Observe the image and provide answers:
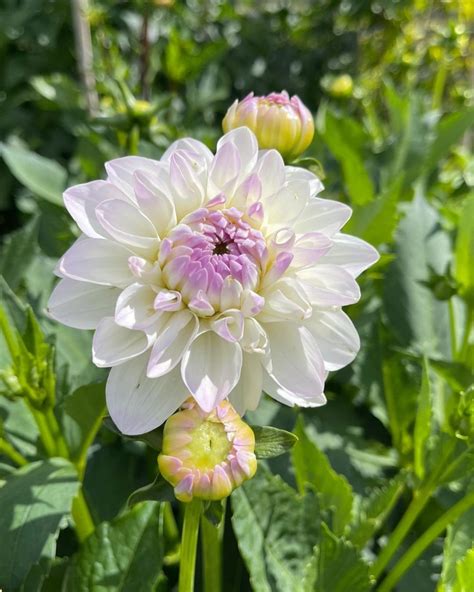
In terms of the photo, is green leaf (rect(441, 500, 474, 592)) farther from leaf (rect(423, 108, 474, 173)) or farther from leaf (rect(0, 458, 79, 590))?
leaf (rect(423, 108, 474, 173))

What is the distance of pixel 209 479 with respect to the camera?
0.55 m

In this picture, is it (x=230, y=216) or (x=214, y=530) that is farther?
(x=214, y=530)

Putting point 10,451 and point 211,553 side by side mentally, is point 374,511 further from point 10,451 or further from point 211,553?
point 10,451

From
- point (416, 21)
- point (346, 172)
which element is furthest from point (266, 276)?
point (416, 21)

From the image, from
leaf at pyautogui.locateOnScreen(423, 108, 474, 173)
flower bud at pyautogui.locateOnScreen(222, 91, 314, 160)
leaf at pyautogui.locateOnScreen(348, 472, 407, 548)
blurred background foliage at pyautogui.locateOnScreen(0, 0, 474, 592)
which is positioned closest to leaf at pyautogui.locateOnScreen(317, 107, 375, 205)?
blurred background foliage at pyautogui.locateOnScreen(0, 0, 474, 592)

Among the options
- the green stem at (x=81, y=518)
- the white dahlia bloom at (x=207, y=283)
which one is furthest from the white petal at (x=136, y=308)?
the green stem at (x=81, y=518)

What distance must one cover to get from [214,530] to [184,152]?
395mm

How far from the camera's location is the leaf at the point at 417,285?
111 centimetres

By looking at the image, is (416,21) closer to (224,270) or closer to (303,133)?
(303,133)

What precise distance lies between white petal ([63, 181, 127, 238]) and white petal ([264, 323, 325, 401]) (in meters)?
0.18

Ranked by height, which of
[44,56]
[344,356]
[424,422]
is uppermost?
[344,356]

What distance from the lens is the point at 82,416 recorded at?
0.78m

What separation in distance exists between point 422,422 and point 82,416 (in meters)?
0.39

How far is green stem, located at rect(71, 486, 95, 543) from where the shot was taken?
2.60 ft
